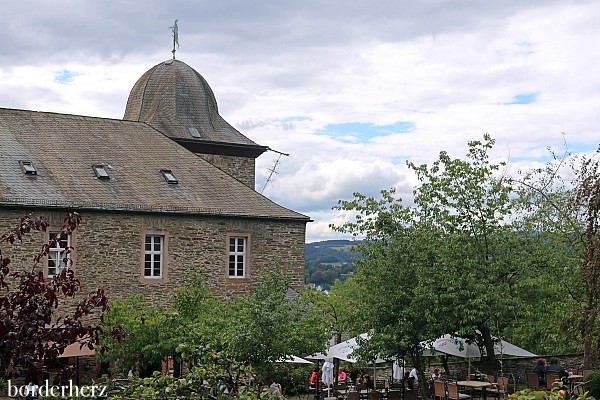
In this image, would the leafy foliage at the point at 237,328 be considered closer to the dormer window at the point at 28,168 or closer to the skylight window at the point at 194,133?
the dormer window at the point at 28,168

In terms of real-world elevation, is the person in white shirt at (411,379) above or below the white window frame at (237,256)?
below

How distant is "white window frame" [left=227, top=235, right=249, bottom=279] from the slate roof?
89 cm

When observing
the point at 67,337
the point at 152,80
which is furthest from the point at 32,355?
the point at 152,80

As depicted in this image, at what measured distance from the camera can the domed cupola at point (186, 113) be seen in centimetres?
3606

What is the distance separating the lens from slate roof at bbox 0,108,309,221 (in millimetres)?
25641

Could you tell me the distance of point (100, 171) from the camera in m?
27.5

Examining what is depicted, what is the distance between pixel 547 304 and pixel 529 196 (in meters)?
4.11

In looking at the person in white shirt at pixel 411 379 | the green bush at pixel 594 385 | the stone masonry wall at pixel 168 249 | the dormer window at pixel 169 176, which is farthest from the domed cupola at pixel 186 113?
the green bush at pixel 594 385

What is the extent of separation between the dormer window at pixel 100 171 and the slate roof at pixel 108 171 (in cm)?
14

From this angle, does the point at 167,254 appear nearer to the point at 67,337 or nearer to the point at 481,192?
the point at 481,192

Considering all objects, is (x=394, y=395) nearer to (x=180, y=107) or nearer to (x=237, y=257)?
(x=237, y=257)

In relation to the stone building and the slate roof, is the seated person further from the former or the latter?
the slate roof

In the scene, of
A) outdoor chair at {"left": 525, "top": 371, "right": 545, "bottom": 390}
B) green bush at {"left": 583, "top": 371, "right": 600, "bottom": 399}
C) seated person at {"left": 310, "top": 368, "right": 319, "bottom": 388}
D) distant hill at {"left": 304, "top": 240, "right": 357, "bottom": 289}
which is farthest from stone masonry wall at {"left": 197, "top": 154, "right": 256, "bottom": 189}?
distant hill at {"left": 304, "top": 240, "right": 357, "bottom": 289}

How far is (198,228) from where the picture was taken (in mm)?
27844
